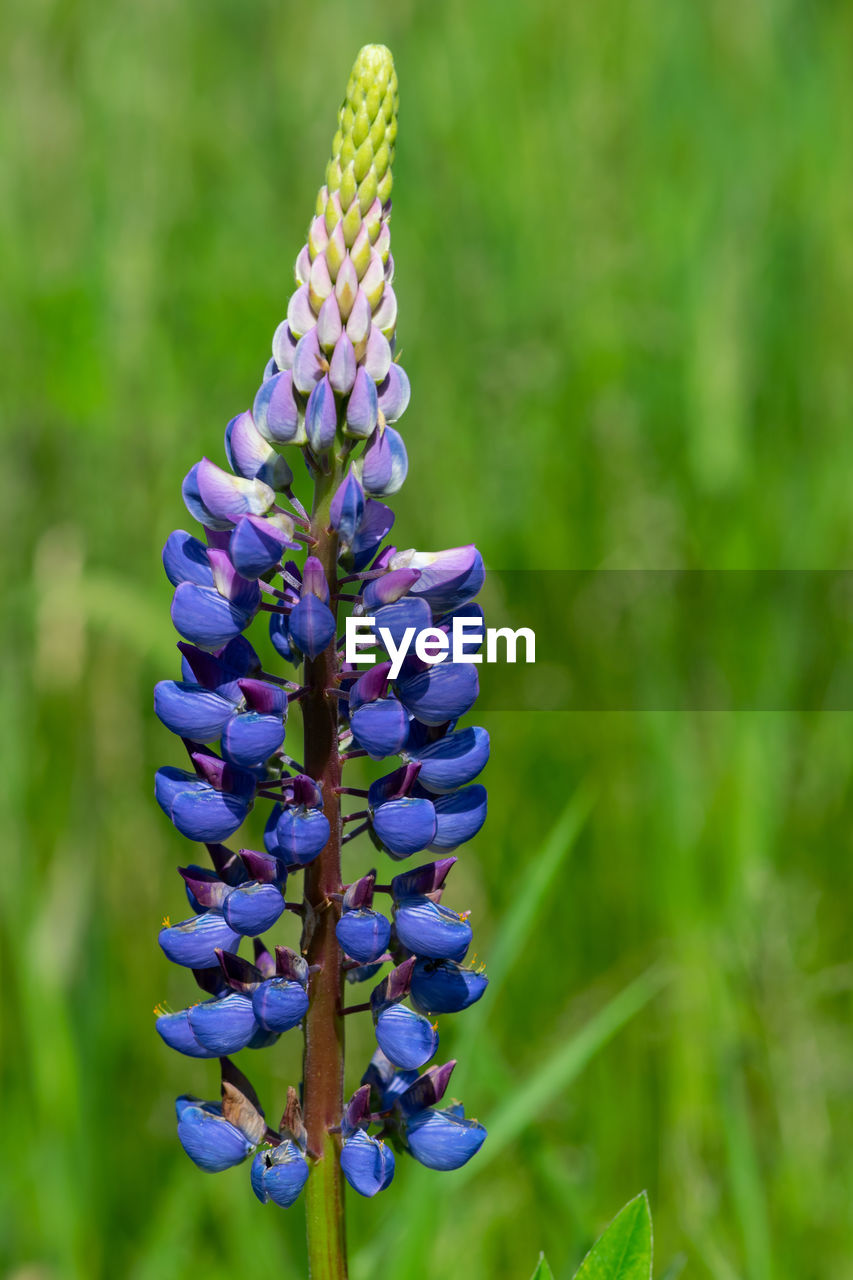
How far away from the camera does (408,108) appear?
5.51 metres

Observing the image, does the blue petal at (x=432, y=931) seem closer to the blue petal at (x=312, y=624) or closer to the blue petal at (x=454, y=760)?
the blue petal at (x=454, y=760)

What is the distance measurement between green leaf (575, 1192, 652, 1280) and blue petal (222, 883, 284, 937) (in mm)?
497

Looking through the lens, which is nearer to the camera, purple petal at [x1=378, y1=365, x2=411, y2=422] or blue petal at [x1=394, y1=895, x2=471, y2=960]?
blue petal at [x1=394, y1=895, x2=471, y2=960]

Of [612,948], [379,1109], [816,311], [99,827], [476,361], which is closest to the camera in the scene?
[379,1109]

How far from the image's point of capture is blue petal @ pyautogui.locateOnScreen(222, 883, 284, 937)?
1468mm

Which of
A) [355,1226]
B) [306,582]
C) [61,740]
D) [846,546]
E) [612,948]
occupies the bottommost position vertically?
[355,1226]

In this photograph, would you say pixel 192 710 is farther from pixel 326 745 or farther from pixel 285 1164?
pixel 285 1164

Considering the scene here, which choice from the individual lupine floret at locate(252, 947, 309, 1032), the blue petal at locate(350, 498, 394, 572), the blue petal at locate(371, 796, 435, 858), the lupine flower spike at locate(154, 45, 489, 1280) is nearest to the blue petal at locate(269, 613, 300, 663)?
the lupine flower spike at locate(154, 45, 489, 1280)

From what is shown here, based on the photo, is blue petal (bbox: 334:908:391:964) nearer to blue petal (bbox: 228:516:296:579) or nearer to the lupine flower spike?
the lupine flower spike

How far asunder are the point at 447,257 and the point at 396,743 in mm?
3651

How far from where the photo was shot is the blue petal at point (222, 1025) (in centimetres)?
149

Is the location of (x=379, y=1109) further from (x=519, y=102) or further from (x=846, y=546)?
(x=519, y=102)

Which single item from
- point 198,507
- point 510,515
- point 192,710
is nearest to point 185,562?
point 198,507

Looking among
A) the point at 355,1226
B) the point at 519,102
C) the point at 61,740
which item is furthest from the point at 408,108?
the point at 355,1226
